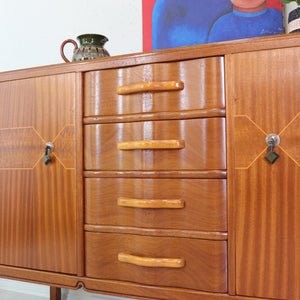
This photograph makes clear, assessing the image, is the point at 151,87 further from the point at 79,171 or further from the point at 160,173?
the point at 79,171

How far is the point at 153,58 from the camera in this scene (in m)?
0.96

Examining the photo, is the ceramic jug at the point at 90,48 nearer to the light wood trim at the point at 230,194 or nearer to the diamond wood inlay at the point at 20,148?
the diamond wood inlay at the point at 20,148

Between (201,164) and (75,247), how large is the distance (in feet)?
1.61

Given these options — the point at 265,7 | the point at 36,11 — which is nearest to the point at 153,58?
the point at 265,7

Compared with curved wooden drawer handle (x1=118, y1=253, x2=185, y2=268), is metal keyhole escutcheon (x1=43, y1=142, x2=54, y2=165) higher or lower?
higher

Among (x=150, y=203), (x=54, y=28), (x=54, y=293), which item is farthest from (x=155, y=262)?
(x=54, y=28)

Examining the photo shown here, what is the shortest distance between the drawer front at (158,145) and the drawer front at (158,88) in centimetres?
5

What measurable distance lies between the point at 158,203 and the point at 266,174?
311mm

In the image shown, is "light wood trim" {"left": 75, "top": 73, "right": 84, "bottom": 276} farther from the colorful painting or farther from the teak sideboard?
the colorful painting

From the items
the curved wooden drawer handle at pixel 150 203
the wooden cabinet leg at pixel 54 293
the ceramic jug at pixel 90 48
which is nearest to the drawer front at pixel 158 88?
the ceramic jug at pixel 90 48

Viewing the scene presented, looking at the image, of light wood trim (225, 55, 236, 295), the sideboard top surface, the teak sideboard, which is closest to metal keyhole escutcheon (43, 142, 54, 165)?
the teak sideboard

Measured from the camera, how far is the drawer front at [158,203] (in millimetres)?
907

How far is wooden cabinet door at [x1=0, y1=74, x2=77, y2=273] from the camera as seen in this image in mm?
1062

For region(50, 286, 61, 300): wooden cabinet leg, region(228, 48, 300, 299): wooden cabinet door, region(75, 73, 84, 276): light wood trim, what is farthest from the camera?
region(50, 286, 61, 300): wooden cabinet leg
